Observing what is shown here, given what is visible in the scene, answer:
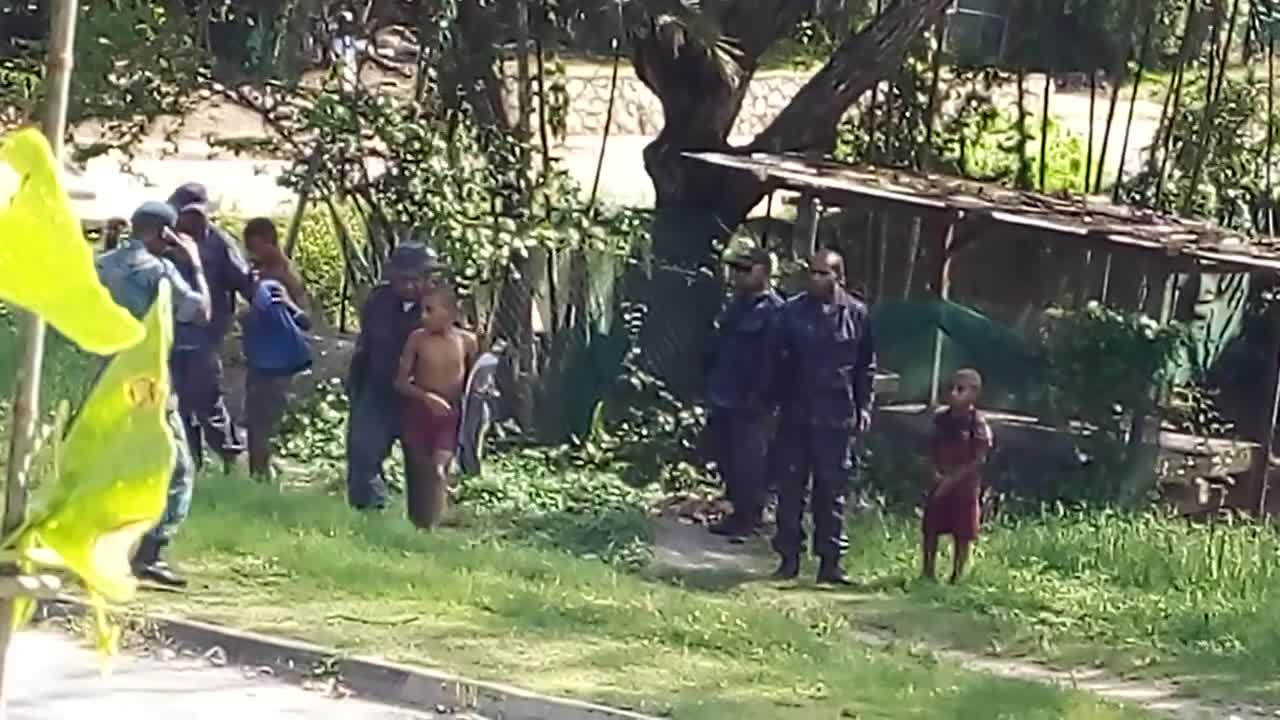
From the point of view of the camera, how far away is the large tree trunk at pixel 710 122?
15.6 metres

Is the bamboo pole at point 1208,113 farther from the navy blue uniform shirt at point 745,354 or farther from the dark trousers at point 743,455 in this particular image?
the dark trousers at point 743,455

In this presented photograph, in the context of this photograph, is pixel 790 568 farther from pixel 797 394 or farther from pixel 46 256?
pixel 46 256

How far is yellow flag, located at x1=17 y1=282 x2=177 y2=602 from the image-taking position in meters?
1.51

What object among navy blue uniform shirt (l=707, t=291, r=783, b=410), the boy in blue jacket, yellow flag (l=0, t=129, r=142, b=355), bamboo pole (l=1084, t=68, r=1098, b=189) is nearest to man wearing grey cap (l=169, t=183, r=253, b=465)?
the boy in blue jacket

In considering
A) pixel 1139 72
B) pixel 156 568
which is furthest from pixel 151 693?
pixel 1139 72

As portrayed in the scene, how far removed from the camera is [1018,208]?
14711 millimetres

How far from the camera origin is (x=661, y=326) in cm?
1558

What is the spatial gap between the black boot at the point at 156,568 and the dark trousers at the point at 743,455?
4.04m

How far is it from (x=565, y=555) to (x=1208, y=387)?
6.33 metres

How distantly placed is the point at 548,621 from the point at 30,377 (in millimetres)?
7743

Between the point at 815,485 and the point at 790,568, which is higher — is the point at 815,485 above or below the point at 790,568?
above

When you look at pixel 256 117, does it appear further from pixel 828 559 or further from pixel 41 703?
pixel 41 703

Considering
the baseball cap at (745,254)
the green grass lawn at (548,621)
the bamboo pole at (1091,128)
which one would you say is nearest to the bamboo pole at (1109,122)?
the bamboo pole at (1091,128)

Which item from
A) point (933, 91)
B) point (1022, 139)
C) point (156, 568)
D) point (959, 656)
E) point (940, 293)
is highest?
point (933, 91)
